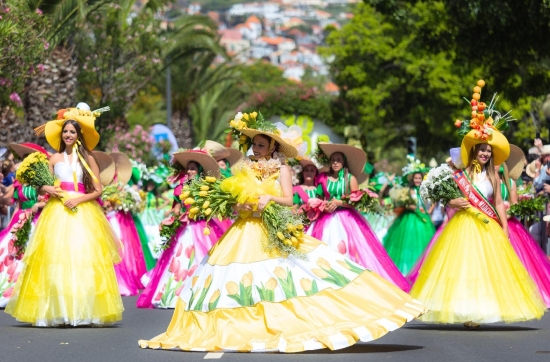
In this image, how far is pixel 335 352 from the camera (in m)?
10.5

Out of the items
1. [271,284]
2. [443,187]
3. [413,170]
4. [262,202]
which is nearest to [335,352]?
[271,284]

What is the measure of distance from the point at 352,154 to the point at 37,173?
5109 mm

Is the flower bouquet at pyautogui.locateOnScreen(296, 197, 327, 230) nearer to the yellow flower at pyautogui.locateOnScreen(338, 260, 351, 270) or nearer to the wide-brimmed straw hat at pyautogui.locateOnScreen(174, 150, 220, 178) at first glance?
the wide-brimmed straw hat at pyautogui.locateOnScreen(174, 150, 220, 178)

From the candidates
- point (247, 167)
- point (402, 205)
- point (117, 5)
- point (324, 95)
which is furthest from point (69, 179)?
point (324, 95)

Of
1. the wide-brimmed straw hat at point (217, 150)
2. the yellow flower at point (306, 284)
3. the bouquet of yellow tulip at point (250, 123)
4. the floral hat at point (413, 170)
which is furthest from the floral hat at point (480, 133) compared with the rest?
the floral hat at point (413, 170)

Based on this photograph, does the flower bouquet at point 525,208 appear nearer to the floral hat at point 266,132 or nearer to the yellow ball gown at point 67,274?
the floral hat at point 266,132

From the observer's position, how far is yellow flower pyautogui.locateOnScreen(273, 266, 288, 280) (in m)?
10.7

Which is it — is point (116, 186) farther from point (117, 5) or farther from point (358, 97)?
point (358, 97)

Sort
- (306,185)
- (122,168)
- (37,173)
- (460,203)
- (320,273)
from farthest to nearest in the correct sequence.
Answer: (122,168)
(306,185)
(460,203)
(37,173)
(320,273)

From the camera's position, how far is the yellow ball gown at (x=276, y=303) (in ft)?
33.9

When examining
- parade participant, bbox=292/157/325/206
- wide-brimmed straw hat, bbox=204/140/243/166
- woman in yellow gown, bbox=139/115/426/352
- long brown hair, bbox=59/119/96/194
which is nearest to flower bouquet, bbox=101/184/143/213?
wide-brimmed straw hat, bbox=204/140/243/166

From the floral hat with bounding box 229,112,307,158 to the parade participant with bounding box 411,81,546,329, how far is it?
2121mm

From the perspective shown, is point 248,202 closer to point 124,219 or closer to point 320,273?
point 320,273

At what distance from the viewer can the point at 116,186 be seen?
1891cm
